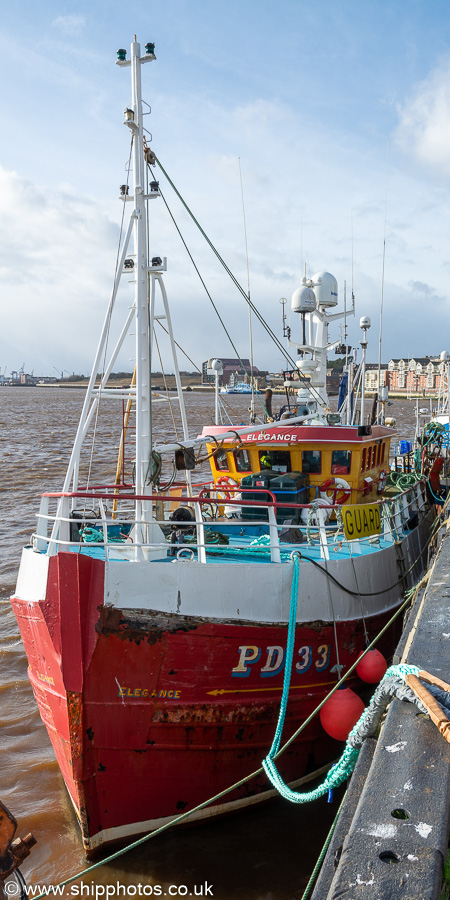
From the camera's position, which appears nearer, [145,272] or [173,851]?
[173,851]

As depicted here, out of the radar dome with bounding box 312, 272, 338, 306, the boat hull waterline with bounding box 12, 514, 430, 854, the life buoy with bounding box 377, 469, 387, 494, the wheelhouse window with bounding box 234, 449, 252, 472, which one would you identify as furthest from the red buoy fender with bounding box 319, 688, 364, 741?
the radar dome with bounding box 312, 272, 338, 306

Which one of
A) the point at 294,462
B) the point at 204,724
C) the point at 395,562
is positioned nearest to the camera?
the point at 204,724

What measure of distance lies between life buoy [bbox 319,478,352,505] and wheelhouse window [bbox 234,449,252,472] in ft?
4.51

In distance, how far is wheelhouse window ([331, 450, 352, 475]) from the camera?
1091 centimetres

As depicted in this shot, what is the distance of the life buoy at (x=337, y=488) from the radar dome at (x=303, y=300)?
3516mm

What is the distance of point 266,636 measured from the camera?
693cm

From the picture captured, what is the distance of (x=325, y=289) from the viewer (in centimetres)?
1359

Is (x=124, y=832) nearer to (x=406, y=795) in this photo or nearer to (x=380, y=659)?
(x=380, y=659)

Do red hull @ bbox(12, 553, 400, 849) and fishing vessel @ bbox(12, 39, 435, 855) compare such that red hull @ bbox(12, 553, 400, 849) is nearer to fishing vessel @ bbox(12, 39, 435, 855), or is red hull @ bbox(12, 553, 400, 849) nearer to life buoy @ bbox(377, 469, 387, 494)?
fishing vessel @ bbox(12, 39, 435, 855)

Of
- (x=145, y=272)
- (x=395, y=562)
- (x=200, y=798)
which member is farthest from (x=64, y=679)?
(x=395, y=562)

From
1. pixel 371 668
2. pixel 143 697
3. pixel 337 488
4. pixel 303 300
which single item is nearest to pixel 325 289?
pixel 303 300

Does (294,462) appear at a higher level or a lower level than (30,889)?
higher

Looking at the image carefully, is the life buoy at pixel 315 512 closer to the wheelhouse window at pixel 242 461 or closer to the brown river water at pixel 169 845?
the wheelhouse window at pixel 242 461

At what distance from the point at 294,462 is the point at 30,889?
693 cm
